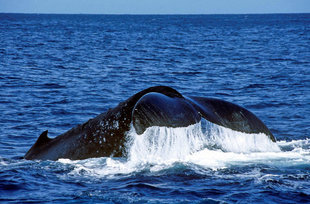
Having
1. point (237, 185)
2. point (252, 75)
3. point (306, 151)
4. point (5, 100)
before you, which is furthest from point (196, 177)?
point (252, 75)

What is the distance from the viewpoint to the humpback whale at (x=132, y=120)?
544 centimetres

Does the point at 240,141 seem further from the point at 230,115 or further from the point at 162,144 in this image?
the point at 162,144

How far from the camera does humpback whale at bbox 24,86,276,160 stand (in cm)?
544

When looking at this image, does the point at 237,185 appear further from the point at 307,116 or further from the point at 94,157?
the point at 307,116

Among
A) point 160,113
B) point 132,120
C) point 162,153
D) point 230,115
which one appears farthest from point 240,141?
point 132,120

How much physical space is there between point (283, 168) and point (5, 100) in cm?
898

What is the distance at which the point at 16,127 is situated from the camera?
33.6ft

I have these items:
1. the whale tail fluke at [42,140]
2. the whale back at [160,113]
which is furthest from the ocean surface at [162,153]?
the whale tail fluke at [42,140]

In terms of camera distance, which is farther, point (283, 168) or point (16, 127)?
point (16, 127)

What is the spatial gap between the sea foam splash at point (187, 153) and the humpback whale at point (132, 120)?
0.32 feet

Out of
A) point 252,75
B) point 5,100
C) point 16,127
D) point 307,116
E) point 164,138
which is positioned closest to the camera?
point 164,138

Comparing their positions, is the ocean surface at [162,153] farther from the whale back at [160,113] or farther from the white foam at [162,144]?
the whale back at [160,113]

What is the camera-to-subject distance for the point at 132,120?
5461 mm

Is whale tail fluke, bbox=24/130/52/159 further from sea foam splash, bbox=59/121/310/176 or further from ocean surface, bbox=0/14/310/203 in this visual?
sea foam splash, bbox=59/121/310/176
